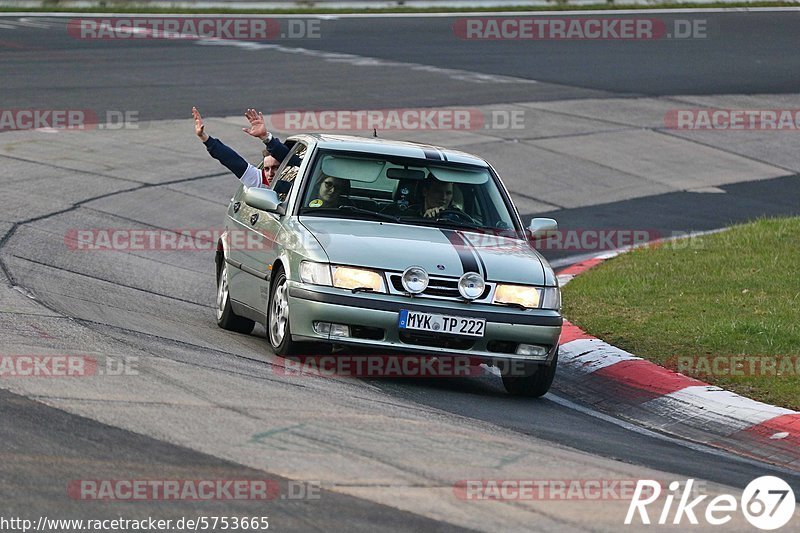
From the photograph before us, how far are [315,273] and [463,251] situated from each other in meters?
0.96

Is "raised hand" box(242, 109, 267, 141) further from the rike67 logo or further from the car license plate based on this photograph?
the rike67 logo

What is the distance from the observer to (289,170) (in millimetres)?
10391

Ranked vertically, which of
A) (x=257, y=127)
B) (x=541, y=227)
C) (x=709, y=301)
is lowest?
(x=709, y=301)

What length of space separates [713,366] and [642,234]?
24.4 ft

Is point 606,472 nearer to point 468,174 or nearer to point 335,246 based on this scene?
point 335,246

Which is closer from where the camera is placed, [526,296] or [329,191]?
[526,296]

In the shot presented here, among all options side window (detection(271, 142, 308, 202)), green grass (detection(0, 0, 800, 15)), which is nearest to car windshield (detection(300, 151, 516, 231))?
side window (detection(271, 142, 308, 202))

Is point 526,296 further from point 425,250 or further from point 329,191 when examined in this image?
point 329,191

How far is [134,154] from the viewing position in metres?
18.1

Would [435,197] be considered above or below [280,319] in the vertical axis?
above

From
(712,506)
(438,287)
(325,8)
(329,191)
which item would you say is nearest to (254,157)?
(329,191)

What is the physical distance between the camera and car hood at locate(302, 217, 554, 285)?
8.71m

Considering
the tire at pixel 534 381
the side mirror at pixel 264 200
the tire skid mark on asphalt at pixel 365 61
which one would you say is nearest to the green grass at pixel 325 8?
the tire skid mark on asphalt at pixel 365 61

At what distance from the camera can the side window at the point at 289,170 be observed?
10.2m
